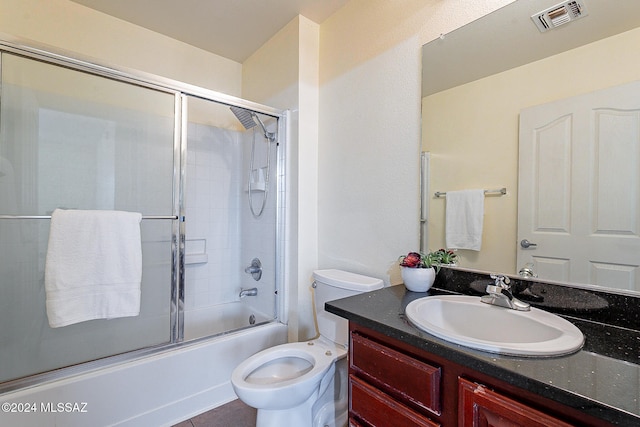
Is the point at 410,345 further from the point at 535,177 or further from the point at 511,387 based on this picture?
the point at 535,177

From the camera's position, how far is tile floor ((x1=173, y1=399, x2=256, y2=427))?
159 cm

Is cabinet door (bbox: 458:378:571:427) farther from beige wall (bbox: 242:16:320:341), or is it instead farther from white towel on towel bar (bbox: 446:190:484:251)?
beige wall (bbox: 242:16:320:341)

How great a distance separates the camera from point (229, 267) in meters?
2.58

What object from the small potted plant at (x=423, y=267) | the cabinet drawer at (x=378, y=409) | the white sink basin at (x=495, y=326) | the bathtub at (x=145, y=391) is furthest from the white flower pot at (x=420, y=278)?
the bathtub at (x=145, y=391)

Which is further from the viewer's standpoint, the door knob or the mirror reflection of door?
the door knob

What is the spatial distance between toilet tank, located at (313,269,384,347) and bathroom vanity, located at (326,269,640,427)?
35cm

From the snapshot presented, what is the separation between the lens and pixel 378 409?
0.92 metres

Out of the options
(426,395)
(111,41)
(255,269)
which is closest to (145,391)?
(255,269)

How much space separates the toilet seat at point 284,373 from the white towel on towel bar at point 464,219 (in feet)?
2.59

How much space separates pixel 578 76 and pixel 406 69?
0.75 m

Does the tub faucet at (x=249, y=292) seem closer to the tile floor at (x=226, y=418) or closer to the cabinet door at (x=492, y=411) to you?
the tile floor at (x=226, y=418)

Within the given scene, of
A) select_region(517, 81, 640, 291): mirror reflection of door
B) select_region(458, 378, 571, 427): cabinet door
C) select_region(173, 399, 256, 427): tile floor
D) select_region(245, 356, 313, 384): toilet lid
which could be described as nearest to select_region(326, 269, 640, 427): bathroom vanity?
select_region(458, 378, 571, 427): cabinet door

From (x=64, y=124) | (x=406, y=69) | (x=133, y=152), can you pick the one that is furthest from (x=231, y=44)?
(x=406, y=69)

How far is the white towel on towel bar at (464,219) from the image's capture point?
1.25 meters
